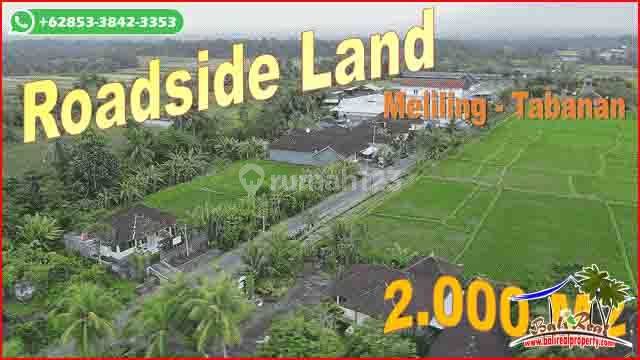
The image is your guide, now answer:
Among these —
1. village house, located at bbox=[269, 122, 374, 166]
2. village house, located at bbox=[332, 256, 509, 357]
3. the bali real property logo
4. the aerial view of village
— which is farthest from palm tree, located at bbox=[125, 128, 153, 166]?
the bali real property logo

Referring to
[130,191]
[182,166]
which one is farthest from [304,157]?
[130,191]

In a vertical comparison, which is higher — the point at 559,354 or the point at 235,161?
the point at 235,161

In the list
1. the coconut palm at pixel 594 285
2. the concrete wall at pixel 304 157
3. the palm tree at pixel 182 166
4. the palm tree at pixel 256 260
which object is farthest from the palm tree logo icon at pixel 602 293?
the palm tree at pixel 182 166

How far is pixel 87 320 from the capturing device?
1056 centimetres

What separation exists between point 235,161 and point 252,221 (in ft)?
33.5

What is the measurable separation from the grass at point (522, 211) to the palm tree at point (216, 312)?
→ 686cm

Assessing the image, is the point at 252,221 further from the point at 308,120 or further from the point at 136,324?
the point at 308,120

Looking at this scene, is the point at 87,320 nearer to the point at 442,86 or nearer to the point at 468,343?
the point at 468,343

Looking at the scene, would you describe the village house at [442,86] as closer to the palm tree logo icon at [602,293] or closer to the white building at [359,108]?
the white building at [359,108]

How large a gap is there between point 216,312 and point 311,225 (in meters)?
8.08

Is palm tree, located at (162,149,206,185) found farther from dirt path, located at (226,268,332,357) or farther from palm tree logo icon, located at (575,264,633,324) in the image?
palm tree logo icon, located at (575,264,633,324)

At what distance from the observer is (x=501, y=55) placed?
208 ft

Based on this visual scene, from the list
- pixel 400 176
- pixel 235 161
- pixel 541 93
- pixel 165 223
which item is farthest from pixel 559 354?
A: pixel 541 93

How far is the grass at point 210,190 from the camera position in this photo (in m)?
21.3
